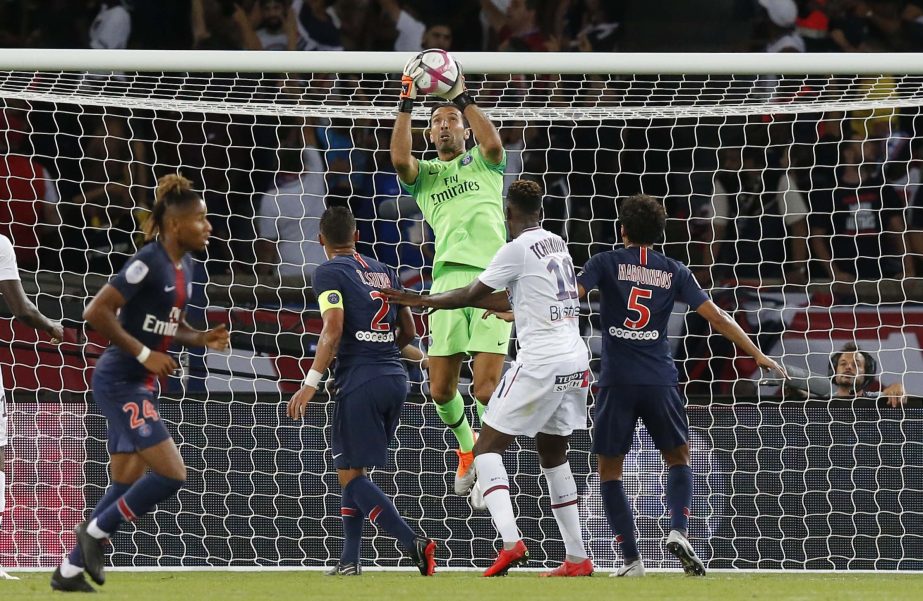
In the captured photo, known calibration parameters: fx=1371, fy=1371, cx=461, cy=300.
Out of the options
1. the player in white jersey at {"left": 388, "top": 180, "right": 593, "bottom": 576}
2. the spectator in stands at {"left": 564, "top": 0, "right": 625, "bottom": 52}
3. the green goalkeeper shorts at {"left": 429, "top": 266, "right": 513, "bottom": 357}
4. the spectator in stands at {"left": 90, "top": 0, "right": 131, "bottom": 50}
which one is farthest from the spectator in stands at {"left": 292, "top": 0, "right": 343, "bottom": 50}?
the player in white jersey at {"left": 388, "top": 180, "right": 593, "bottom": 576}

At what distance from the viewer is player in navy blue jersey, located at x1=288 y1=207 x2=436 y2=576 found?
6723mm

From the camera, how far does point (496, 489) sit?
6.71m

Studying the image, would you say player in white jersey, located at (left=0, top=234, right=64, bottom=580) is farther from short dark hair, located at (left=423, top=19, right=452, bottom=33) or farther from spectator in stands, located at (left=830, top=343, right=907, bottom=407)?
short dark hair, located at (left=423, top=19, right=452, bottom=33)

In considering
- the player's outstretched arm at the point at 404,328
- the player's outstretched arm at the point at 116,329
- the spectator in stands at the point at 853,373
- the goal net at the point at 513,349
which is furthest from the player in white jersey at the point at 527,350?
the spectator in stands at the point at 853,373

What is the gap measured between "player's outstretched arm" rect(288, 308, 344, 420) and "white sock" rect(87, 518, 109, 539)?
1.22 m

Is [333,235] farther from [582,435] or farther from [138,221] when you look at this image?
[138,221]

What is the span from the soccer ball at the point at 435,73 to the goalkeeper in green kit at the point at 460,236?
0.68ft

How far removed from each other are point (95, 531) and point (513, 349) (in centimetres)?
478

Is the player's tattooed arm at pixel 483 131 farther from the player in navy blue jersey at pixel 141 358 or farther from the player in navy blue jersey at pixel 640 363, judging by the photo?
the player in navy blue jersey at pixel 141 358

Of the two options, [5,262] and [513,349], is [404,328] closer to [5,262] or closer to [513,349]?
[5,262]

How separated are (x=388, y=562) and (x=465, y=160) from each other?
2394 mm

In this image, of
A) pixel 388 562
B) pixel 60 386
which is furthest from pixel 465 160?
pixel 60 386

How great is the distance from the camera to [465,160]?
7863 millimetres

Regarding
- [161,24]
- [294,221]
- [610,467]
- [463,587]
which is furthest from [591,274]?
[161,24]
